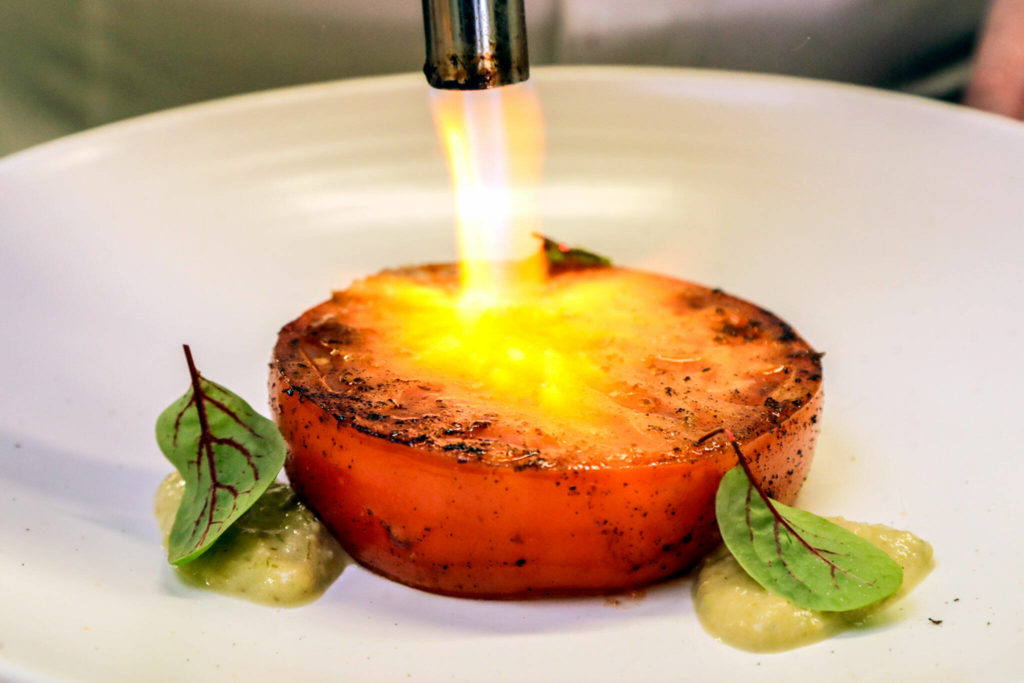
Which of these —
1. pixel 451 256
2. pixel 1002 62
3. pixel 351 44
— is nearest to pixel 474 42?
pixel 451 256

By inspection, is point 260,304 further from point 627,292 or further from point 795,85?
point 795,85

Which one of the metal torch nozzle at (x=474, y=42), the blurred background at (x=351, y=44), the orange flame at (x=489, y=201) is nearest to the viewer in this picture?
the metal torch nozzle at (x=474, y=42)

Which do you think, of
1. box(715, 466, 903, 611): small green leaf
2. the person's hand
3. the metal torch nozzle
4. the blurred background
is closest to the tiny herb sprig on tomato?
box(715, 466, 903, 611): small green leaf

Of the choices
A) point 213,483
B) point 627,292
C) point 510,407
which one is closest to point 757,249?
point 627,292

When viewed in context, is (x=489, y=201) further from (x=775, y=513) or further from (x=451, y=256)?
(x=775, y=513)

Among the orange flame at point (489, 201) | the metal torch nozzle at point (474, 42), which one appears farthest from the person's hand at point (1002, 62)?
the metal torch nozzle at point (474, 42)

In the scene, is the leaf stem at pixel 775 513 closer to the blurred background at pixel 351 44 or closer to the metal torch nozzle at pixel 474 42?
the metal torch nozzle at pixel 474 42
